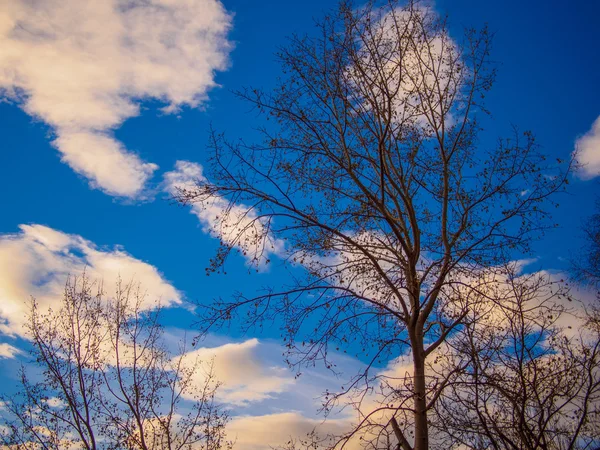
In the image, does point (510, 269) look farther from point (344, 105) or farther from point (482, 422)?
point (344, 105)

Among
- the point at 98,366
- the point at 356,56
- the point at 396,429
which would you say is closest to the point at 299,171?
the point at 356,56

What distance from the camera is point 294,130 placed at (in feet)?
27.8

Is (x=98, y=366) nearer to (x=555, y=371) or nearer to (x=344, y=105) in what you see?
(x=344, y=105)

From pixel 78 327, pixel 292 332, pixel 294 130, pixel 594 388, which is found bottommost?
pixel 594 388

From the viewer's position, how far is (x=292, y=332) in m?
7.59

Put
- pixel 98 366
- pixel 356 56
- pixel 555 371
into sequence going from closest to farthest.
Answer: pixel 555 371 → pixel 356 56 → pixel 98 366

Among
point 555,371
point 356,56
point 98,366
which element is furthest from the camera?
point 98,366

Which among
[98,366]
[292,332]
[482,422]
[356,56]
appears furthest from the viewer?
[98,366]

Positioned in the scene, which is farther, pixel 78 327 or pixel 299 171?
pixel 78 327

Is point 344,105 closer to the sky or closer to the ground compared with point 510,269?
closer to the sky

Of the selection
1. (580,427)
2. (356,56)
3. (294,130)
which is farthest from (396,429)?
(356,56)

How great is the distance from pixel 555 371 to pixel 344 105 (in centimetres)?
537

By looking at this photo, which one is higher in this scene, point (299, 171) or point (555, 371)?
point (299, 171)

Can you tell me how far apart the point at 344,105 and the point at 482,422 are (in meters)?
5.40
